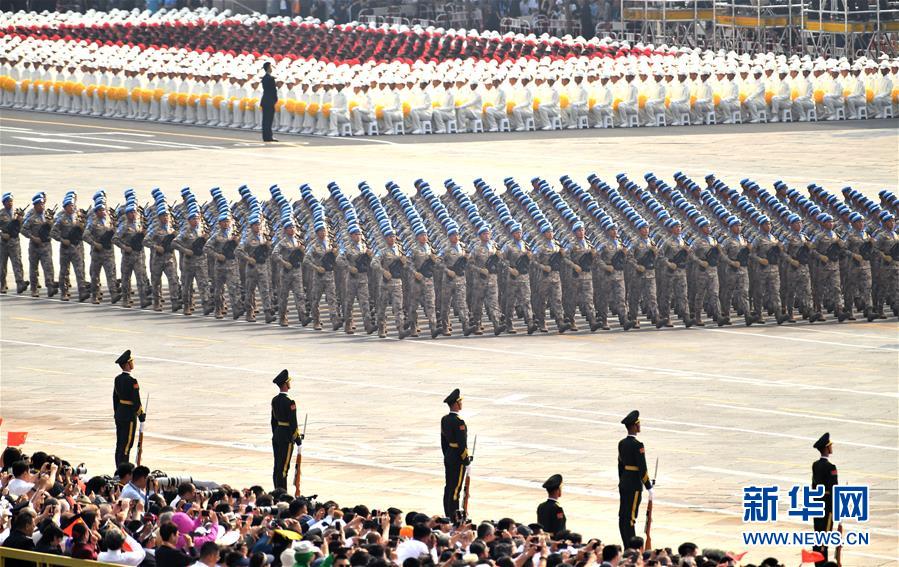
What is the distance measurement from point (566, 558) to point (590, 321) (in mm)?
13981

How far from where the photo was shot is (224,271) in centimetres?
2788

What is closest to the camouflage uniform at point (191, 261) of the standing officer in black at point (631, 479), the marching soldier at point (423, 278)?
the marching soldier at point (423, 278)

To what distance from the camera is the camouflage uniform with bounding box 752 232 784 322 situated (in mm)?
27031

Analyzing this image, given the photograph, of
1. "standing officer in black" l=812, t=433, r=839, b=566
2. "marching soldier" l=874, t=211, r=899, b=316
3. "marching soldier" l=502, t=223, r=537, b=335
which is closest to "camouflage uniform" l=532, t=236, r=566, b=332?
"marching soldier" l=502, t=223, r=537, b=335

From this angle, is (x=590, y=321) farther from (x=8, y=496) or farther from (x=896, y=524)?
(x=8, y=496)

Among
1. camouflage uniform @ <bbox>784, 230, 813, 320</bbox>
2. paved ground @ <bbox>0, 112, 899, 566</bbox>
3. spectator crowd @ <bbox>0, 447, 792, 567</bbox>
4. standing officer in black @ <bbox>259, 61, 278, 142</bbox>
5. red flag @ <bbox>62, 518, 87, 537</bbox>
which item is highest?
standing officer in black @ <bbox>259, 61, 278, 142</bbox>

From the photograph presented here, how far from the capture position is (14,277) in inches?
1243

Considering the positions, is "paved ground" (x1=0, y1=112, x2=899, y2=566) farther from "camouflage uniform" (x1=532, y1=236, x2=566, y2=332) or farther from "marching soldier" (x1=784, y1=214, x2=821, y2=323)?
"camouflage uniform" (x1=532, y1=236, x2=566, y2=332)

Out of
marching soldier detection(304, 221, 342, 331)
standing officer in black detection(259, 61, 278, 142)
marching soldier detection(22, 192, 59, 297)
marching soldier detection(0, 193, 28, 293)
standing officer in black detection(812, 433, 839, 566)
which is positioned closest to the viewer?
standing officer in black detection(812, 433, 839, 566)

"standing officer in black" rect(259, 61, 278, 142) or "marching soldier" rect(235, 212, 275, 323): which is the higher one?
"standing officer in black" rect(259, 61, 278, 142)

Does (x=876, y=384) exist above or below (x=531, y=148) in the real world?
below

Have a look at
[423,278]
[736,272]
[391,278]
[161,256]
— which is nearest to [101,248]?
[161,256]

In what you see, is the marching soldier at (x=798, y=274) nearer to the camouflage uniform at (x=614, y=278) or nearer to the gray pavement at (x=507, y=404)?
the gray pavement at (x=507, y=404)

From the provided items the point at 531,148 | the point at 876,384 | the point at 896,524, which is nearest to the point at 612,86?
the point at 531,148
